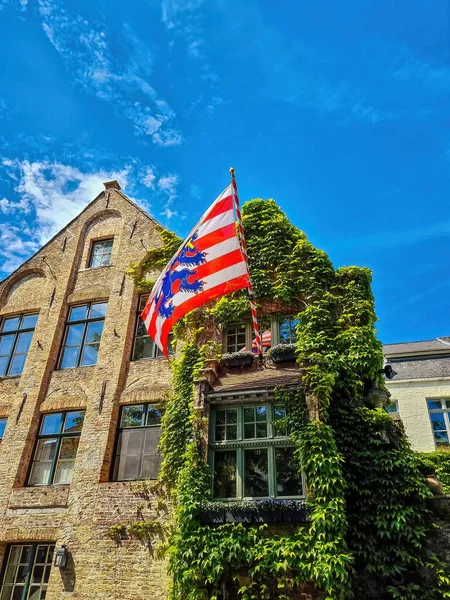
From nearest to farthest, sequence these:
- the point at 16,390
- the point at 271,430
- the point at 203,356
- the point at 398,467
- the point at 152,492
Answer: the point at 398,467 → the point at 271,430 → the point at 152,492 → the point at 203,356 → the point at 16,390

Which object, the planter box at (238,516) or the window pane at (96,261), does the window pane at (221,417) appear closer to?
the planter box at (238,516)

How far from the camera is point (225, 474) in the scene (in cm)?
1032

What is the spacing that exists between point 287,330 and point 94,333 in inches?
253

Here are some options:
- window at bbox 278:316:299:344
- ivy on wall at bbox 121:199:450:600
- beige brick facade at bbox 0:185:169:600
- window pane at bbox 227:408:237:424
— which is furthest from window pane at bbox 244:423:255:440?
beige brick facade at bbox 0:185:169:600

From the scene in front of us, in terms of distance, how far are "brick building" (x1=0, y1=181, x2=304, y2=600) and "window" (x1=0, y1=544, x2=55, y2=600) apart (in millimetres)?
28

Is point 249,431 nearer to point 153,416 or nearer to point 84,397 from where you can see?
point 153,416

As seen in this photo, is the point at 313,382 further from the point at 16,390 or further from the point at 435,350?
the point at 435,350

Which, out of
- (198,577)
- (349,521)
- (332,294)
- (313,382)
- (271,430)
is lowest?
(198,577)

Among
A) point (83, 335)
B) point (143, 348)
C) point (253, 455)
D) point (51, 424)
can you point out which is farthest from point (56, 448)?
point (253, 455)

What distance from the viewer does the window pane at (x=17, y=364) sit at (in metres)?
15.3

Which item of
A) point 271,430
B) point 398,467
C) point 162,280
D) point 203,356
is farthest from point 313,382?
point 162,280

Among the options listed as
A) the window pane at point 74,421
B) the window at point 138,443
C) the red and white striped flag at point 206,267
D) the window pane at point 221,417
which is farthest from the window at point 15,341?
the window pane at point 221,417

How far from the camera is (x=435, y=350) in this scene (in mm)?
19484

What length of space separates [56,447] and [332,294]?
899 centimetres
